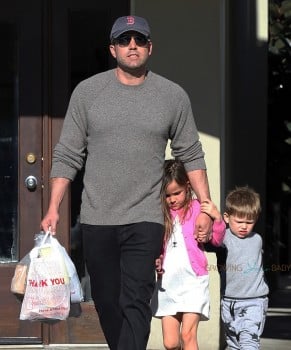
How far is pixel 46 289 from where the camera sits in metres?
4.88

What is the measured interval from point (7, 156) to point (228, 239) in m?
2.10

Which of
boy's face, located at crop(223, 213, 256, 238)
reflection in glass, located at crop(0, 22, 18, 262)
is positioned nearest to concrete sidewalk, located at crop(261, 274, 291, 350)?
boy's face, located at crop(223, 213, 256, 238)

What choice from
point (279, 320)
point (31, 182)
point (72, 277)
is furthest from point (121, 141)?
point (279, 320)

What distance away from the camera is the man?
483 cm

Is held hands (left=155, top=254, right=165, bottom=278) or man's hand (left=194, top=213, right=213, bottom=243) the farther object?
held hands (left=155, top=254, right=165, bottom=278)

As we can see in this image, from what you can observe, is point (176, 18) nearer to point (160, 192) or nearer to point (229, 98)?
point (229, 98)

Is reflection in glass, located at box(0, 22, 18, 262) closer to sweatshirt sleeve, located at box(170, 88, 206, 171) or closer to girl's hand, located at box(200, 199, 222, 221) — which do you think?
sweatshirt sleeve, located at box(170, 88, 206, 171)

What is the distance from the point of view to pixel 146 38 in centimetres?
491

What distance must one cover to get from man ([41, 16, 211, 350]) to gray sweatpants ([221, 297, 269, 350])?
73 cm

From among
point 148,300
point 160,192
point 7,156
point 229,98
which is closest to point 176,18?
point 229,98

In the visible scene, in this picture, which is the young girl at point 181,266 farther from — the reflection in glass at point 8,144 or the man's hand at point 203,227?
the reflection in glass at point 8,144

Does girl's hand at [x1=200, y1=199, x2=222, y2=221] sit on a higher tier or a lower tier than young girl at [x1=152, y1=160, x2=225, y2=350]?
higher

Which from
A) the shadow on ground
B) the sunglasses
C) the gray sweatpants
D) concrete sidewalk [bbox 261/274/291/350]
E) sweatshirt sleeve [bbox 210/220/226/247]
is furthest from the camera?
the shadow on ground

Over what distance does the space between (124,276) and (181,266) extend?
1.87ft
